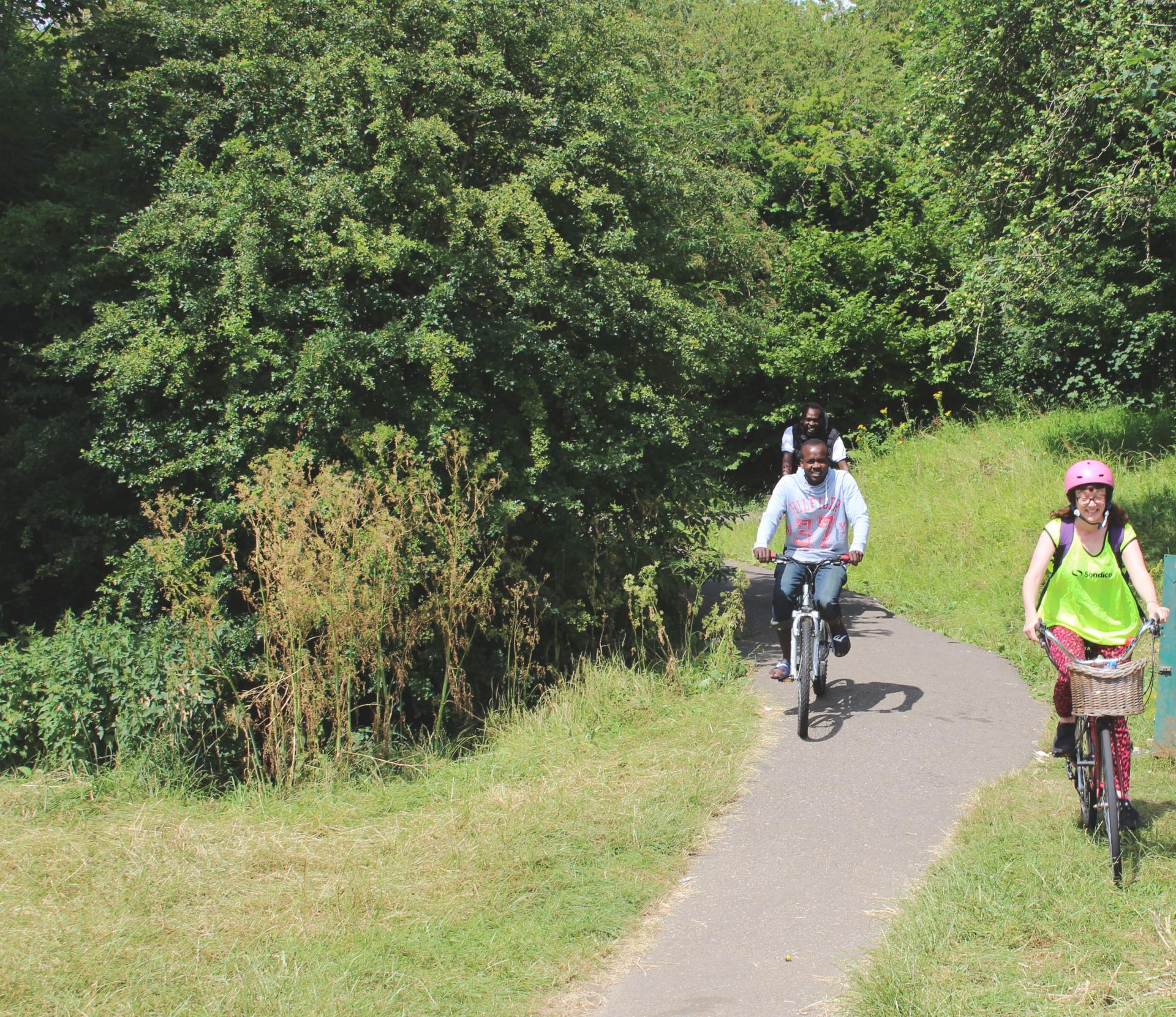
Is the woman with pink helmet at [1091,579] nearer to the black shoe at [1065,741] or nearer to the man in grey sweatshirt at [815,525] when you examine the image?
the black shoe at [1065,741]

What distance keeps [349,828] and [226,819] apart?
32.4 inches

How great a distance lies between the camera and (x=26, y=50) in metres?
11.2

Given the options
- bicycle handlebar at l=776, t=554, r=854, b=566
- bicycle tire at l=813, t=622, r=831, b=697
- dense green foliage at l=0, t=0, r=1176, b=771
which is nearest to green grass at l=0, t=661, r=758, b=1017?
bicycle tire at l=813, t=622, r=831, b=697

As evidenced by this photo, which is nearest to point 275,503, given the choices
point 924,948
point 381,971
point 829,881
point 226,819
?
point 226,819

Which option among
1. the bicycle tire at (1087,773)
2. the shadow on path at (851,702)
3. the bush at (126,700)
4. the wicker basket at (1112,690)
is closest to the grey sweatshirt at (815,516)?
the shadow on path at (851,702)

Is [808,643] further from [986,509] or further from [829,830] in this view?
[986,509]

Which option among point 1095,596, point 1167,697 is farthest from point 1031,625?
point 1167,697

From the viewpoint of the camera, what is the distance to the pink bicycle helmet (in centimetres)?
508

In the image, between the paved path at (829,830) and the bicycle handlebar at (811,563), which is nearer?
the paved path at (829,830)

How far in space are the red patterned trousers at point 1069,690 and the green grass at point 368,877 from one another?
73.8 inches

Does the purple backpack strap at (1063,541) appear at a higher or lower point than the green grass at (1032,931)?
higher

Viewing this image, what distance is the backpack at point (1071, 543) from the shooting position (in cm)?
514

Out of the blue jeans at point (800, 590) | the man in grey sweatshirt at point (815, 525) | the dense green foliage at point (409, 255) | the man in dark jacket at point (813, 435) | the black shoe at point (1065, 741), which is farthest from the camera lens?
the man in dark jacket at point (813, 435)

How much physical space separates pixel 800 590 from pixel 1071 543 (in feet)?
8.51
